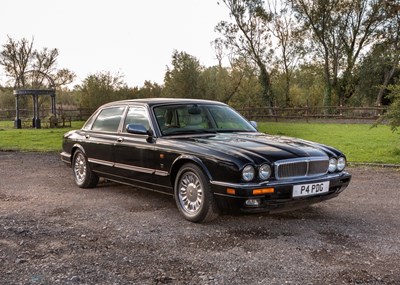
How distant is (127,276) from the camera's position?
344cm

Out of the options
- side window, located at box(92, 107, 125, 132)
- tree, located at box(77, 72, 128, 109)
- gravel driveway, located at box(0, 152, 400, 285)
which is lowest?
gravel driveway, located at box(0, 152, 400, 285)

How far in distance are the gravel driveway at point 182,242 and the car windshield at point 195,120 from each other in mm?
1146

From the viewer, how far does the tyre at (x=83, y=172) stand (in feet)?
23.5

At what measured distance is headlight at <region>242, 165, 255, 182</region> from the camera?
453 cm

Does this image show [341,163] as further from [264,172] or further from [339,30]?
[339,30]

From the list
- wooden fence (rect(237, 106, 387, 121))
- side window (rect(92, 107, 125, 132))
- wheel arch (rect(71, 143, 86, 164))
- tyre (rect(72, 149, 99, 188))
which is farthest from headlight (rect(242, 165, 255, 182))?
wooden fence (rect(237, 106, 387, 121))

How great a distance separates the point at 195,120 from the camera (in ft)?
19.6

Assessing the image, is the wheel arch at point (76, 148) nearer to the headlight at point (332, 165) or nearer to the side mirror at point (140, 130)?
the side mirror at point (140, 130)

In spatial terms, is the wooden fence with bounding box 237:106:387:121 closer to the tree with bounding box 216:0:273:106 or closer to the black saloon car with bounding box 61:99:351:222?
the tree with bounding box 216:0:273:106

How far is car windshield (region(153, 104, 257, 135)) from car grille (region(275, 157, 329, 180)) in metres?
1.43

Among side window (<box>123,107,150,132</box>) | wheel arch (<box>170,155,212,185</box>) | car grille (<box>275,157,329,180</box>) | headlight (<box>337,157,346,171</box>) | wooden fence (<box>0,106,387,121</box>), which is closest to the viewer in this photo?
car grille (<box>275,157,329,180</box>)

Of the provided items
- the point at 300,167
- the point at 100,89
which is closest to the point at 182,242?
the point at 300,167

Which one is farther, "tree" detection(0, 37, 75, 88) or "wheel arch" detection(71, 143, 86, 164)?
"tree" detection(0, 37, 75, 88)

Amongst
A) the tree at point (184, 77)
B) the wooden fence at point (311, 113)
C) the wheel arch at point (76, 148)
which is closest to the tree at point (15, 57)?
the tree at point (184, 77)
